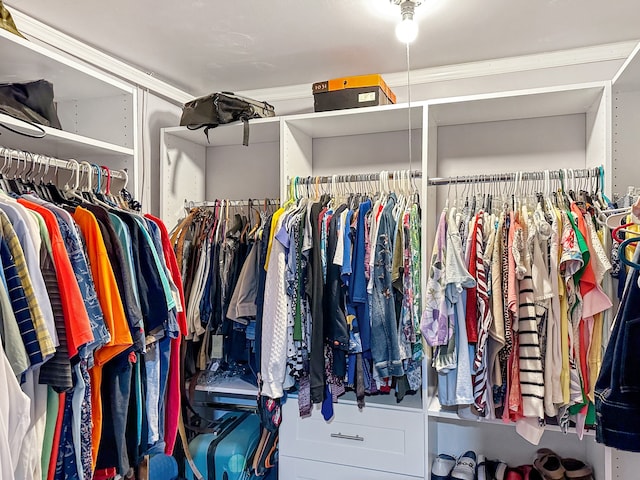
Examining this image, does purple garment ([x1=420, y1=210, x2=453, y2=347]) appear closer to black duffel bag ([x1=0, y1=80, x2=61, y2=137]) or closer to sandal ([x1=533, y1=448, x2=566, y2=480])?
sandal ([x1=533, y1=448, x2=566, y2=480])

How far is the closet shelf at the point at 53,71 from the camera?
4.90 feet

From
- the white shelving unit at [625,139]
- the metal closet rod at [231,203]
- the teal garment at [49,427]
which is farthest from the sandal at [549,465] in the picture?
the teal garment at [49,427]

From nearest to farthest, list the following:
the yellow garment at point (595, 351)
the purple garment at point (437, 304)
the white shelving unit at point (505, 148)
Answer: the yellow garment at point (595, 351), the purple garment at point (437, 304), the white shelving unit at point (505, 148)

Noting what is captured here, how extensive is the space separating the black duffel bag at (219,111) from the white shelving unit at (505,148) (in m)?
0.86

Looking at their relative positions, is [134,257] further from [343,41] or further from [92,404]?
[343,41]

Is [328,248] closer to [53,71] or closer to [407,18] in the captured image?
[407,18]

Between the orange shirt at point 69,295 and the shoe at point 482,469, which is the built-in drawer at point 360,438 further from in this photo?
the orange shirt at point 69,295

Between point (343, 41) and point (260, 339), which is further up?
point (343, 41)

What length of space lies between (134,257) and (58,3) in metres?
1.02

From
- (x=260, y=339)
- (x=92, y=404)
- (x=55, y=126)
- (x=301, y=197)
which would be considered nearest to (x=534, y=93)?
(x=301, y=197)

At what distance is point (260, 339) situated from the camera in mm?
2109

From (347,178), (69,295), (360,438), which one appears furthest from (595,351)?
(69,295)

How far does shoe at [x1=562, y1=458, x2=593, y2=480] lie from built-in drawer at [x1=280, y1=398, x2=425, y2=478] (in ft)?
2.13

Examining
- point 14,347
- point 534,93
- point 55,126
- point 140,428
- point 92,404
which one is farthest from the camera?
point 534,93
